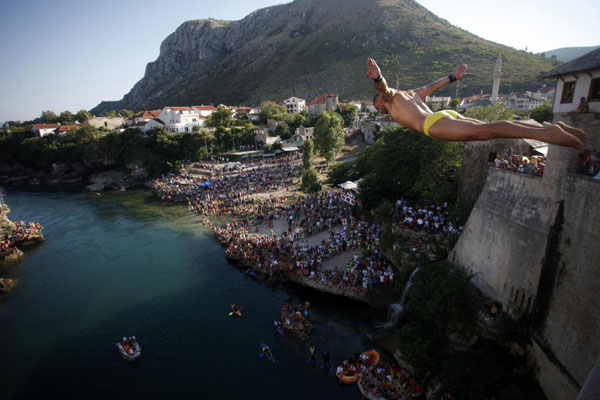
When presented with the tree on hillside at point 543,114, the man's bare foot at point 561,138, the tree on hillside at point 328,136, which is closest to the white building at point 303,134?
the tree on hillside at point 328,136

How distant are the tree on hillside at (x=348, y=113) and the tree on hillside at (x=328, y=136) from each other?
2241 centimetres

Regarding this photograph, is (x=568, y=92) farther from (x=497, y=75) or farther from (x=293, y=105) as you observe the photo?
(x=293, y=105)

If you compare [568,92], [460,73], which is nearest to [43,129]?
[460,73]

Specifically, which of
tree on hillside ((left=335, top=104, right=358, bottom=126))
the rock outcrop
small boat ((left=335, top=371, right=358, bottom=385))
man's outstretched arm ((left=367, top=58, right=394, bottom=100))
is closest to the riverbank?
the rock outcrop

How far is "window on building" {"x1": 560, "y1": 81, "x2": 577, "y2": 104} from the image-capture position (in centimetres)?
1241

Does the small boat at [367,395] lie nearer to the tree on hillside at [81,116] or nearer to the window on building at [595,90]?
the window on building at [595,90]

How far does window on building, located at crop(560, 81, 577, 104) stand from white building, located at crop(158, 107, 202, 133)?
71.7m

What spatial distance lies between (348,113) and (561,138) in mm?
73911

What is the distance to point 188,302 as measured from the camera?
21.7m

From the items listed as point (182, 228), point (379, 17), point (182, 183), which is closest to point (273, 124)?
point (182, 183)

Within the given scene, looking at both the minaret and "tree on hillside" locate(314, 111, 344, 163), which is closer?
the minaret

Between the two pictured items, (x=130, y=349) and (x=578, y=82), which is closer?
(x=578, y=82)

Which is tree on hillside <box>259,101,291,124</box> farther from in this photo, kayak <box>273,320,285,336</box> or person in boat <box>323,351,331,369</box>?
person in boat <box>323,351,331,369</box>

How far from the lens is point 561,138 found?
13.5ft
